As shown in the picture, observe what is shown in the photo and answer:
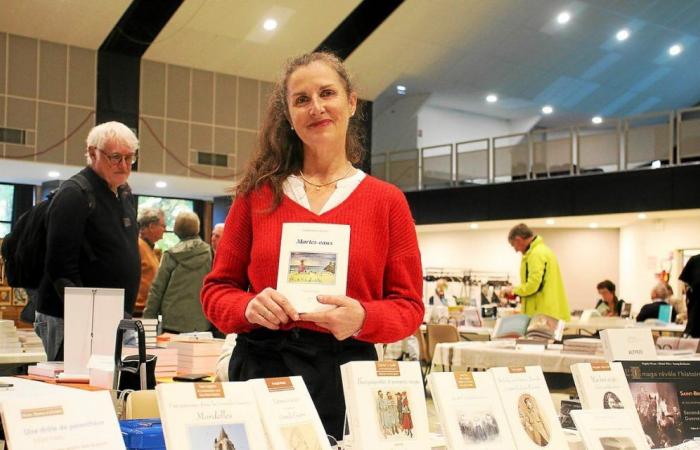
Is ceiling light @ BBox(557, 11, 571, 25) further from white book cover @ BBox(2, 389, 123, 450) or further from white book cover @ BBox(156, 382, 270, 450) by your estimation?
white book cover @ BBox(2, 389, 123, 450)

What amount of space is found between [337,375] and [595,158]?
12.9m

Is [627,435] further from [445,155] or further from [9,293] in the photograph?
[445,155]

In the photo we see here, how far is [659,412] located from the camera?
195cm

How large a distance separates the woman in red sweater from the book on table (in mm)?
4511

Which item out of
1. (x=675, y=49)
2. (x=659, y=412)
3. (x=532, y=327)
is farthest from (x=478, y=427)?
(x=675, y=49)

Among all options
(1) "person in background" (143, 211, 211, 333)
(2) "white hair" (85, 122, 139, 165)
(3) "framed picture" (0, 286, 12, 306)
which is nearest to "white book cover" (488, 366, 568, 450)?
(2) "white hair" (85, 122, 139, 165)

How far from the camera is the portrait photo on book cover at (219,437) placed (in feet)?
3.98

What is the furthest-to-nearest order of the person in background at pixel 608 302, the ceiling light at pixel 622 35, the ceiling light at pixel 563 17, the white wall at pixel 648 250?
the ceiling light at pixel 622 35, the ceiling light at pixel 563 17, the white wall at pixel 648 250, the person in background at pixel 608 302

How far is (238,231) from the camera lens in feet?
6.38

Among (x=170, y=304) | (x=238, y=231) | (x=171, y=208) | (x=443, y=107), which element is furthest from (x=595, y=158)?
(x=238, y=231)

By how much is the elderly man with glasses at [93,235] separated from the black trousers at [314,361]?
176 cm

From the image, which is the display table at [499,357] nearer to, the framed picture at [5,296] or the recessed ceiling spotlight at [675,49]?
the framed picture at [5,296]

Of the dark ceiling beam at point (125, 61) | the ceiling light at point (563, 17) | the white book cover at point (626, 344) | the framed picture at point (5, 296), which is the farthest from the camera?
the ceiling light at point (563, 17)

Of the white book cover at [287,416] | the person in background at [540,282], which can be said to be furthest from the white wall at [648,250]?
the white book cover at [287,416]
